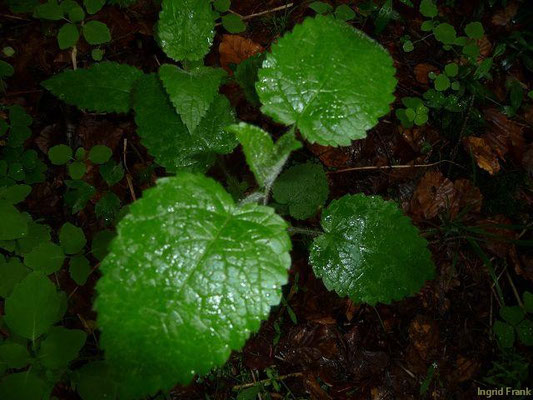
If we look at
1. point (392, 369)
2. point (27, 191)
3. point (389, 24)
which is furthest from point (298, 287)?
point (389, 24)

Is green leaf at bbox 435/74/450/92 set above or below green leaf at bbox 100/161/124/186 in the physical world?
above

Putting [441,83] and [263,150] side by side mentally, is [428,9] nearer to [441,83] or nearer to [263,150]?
[441,83]

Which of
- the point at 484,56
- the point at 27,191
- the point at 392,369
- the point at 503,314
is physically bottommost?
the point at 392,369

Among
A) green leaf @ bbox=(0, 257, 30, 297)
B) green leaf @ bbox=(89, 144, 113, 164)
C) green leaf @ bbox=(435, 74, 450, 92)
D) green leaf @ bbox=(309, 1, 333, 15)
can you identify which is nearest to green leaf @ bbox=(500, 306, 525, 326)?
green leaf @ bbox=(435, 74, 450, 92)

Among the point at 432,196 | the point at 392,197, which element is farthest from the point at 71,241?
the point at 432,196

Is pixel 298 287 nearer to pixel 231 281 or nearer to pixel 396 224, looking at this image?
pixel 396 224

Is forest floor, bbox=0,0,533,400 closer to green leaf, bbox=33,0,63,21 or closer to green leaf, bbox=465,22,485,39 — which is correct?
green leaf, bbox=465,22,485,39
